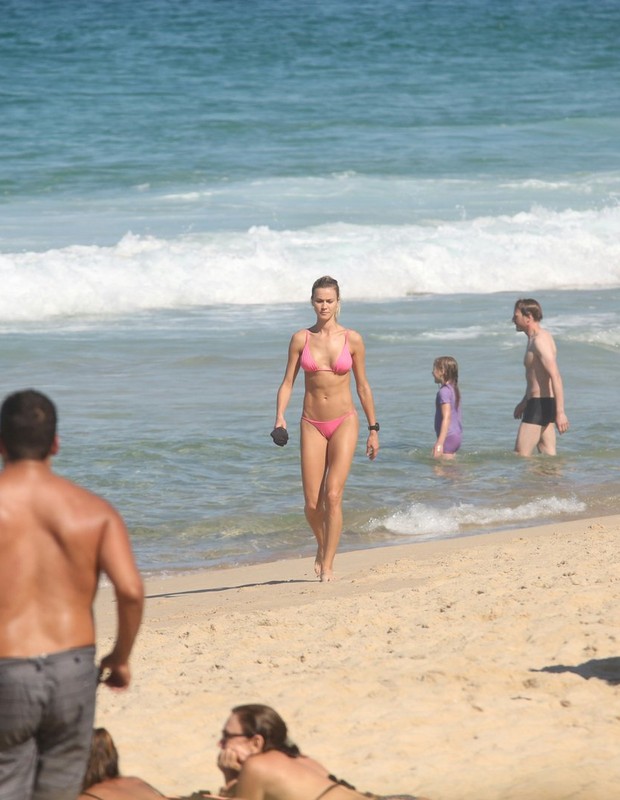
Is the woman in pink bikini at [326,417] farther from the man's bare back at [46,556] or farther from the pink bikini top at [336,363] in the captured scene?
the man's bare back at [46,556]

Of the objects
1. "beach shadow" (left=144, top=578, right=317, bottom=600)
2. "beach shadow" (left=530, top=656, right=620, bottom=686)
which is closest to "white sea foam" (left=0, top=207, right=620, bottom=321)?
"beach shadow" (left=144, top=578, right=317, bottom=600)

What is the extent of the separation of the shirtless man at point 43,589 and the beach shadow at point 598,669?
8.69 ft

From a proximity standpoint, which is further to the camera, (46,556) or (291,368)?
(291,368)

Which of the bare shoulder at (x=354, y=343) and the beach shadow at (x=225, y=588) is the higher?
the bare shoulder at (x=354, y=343)

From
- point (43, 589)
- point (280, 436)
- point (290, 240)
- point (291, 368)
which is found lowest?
point (280, 436)

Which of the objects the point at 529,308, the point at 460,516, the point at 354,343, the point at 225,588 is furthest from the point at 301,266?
the point at 225,588

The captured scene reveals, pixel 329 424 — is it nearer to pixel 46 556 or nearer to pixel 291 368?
pixel 291 368

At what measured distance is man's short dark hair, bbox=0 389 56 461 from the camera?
11.1 ft

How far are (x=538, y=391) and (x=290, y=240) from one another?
39.8ft

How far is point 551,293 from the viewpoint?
20938 mm

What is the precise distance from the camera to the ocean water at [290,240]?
1068 centimetres

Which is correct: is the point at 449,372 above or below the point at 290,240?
below

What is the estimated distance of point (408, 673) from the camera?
5711mm

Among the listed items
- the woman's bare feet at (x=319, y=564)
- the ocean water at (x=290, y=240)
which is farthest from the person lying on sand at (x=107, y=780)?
the ocean water at (x=290, y=240)
